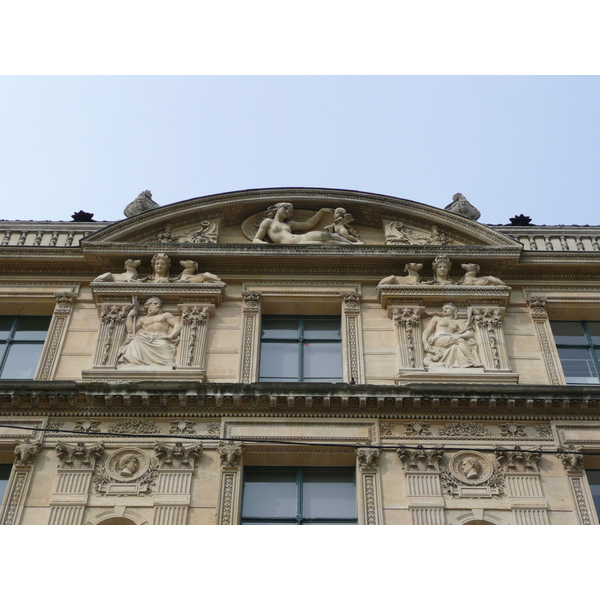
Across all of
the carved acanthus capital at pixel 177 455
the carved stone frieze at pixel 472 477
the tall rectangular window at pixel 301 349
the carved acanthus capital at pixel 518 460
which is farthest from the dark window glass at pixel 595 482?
the carved acanthus capital at pixel 177 455

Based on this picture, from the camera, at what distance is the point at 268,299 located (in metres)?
20.4

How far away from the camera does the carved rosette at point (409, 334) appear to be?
60.8 ft

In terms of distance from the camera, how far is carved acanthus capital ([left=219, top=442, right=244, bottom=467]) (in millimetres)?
16516

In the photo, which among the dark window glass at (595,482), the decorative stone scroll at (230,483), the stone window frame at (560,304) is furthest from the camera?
the stone window frame at (560,304)

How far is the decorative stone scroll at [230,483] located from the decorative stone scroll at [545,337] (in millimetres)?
6360

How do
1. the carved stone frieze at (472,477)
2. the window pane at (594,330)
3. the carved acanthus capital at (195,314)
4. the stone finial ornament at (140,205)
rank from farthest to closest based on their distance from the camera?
the stone finial ornament at (140,205), the window pane at (594,330), the carved acanthus capital at (195,314), the carved stone frieze at (472,477)

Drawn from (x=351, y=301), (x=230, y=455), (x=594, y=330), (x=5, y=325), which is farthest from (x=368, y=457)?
(x=5, y=325)

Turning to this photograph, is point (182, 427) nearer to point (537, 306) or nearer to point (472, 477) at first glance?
point (472, 477)

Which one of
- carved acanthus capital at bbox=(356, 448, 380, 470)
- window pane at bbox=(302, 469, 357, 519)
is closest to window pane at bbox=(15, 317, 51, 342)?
window pane at bbox=(302, 469, 357, 519)

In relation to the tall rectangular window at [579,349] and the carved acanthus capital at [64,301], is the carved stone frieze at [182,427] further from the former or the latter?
the tall rectangular window at [579,349]

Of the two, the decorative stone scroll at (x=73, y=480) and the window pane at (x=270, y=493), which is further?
the window pane at (x=270, y=493)

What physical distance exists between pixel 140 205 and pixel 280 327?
16.8 feet

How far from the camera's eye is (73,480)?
635 inches

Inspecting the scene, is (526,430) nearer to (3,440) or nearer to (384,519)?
(384,519)
